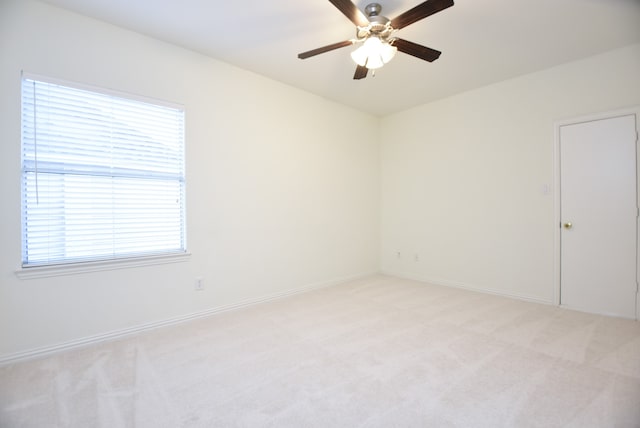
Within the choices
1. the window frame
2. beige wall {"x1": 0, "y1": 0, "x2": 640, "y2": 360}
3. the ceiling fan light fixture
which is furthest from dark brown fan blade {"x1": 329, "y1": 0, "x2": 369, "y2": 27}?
the window frame

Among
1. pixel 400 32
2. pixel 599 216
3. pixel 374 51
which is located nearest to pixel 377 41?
pixel 374 51

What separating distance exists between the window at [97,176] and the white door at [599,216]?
419cm

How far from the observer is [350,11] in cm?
190

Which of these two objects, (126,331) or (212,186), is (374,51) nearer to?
(212,186)

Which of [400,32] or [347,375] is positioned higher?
[400,32]

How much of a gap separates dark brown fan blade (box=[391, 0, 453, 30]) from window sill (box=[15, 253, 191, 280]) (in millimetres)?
2740

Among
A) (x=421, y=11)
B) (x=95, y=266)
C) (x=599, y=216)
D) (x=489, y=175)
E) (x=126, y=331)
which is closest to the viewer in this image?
(x=421, y=11)

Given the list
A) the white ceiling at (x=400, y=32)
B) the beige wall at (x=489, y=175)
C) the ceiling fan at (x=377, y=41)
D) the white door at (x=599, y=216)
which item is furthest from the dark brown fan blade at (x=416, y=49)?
the white door at (x=599, y=216)

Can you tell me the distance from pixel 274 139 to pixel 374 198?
2.14 meters

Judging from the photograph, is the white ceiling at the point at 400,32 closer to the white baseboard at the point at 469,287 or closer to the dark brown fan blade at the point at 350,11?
the dark brown fan blade at the point at 350,11

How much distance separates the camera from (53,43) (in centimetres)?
225

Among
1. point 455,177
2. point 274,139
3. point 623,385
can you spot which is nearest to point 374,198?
point 455,177

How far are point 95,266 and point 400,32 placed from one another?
3.38 metres

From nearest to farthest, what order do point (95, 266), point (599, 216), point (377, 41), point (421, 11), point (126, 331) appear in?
point (421, 11) < point (377, 41) < point (95, 266) < point (126, 331) < point (599, 216)
